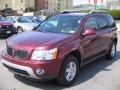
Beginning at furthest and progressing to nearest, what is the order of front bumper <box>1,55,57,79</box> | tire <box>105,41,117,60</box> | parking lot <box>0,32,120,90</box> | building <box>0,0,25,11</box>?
1. building <box>0,0,25,11</box>
2. tire <box>105,41,117,60</box>
3. parking lot <box>0,32,120,90</box>
4. front bumper <box>1,55,57,79</box>

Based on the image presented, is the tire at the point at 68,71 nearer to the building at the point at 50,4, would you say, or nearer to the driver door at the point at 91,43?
the driver door at the point at 91,43

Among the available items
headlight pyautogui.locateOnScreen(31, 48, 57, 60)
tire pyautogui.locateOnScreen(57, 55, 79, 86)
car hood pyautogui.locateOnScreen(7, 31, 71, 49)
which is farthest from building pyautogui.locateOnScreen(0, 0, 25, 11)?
headlight pyautogui.locateOnScreen(31, 48, 57, 60)

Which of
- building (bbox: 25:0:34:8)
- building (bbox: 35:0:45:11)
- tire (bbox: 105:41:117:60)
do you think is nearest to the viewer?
tire (bbox: 105:41:117:60)

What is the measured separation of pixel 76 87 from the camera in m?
6.55

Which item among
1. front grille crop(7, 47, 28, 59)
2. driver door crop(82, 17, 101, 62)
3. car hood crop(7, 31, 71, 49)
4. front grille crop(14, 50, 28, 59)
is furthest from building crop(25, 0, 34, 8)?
front grille crop(14, 50, 28, 59)

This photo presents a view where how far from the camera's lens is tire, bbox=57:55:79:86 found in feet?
20.8

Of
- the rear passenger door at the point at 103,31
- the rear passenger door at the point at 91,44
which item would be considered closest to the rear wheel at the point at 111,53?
the rear passenger door at the point at 103,31

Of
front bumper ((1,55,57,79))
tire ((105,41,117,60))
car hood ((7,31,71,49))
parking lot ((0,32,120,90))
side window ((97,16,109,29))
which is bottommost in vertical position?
parking lot ((0,32,120,90))

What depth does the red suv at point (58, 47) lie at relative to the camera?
5988mm

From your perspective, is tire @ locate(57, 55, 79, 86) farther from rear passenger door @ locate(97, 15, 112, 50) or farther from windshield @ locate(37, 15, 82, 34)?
rear passenger door @ locate(97, 15, 112, 50)

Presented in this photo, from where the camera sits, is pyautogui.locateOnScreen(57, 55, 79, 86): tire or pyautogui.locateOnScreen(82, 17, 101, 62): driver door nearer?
pyautogui.locateOnScreen(57, 55, 79, 86): tire

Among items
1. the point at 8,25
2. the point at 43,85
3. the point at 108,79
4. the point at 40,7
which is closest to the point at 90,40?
the point at 108,79

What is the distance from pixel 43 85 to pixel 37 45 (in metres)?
1.06

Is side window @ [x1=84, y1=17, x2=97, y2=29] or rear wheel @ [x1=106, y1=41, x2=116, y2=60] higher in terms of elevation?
side window @ [x1=84, y1=17, x2=97, y2=29]
